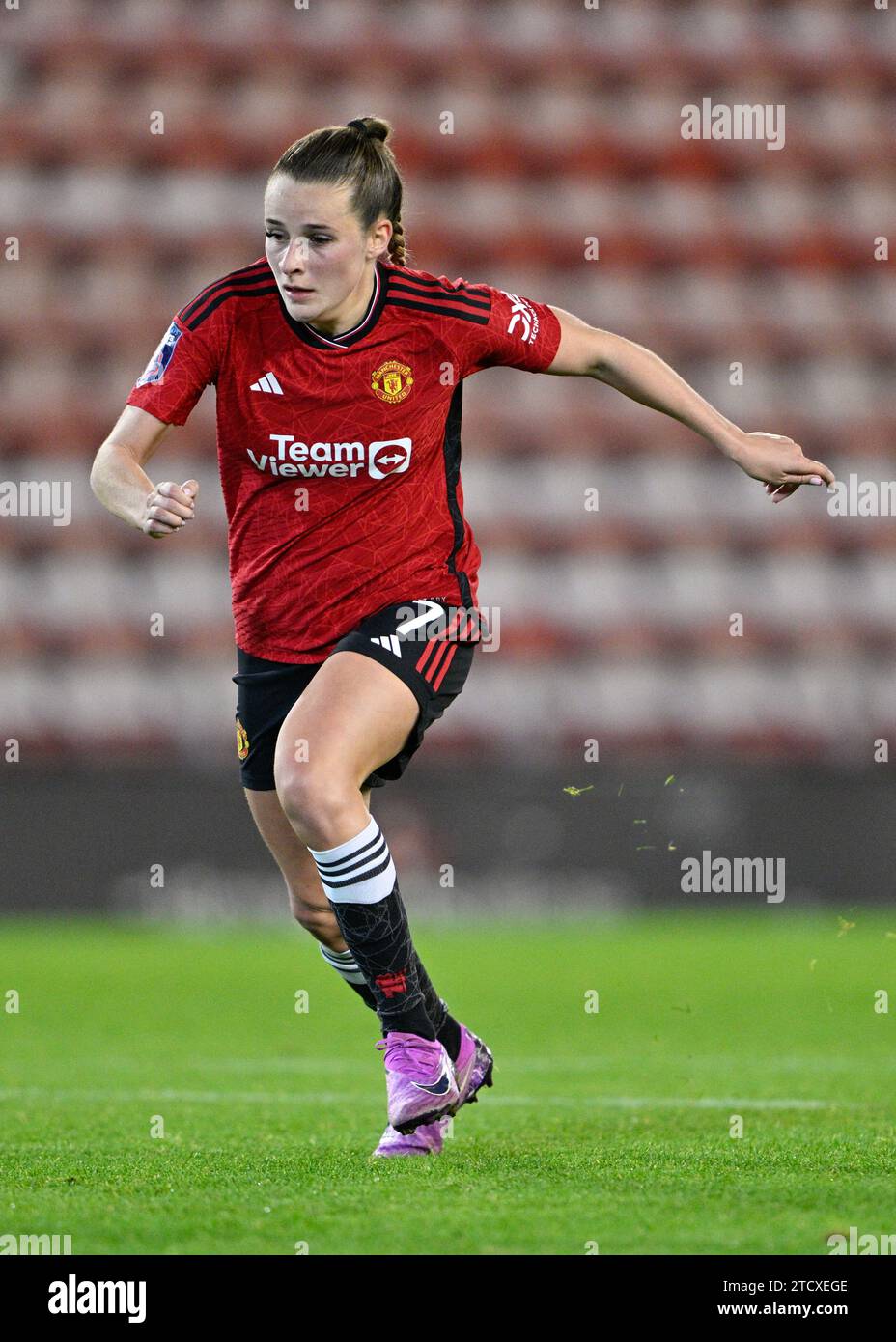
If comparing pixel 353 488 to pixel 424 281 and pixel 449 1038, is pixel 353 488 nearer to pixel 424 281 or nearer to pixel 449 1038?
Answer: pixel 424 281

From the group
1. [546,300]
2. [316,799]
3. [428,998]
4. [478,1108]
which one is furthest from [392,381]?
[546,300]

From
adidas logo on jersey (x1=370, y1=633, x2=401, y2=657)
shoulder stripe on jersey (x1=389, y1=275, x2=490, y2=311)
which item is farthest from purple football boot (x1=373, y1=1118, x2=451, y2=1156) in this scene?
shoulder stripe on jersey (x1=389, y1=275, x2=490, y2=311)

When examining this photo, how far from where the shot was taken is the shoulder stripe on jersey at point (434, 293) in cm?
442

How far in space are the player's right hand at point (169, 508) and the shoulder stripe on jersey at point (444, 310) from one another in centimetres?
92

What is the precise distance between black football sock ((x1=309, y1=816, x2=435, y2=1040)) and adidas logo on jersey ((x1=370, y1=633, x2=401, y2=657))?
393 mm

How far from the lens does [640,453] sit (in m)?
19.6

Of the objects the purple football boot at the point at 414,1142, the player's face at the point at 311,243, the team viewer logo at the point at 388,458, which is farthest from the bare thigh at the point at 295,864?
the player's face at the point at 311,243

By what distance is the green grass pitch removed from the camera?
3.29 meters

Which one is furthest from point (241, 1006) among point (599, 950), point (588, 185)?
point (588, 185)

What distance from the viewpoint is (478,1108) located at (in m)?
5.20

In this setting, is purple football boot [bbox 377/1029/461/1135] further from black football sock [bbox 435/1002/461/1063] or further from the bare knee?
the bare knee

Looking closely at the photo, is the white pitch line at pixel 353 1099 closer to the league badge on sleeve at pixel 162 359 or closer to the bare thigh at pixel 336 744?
the bare thigh at pixel 336 744
